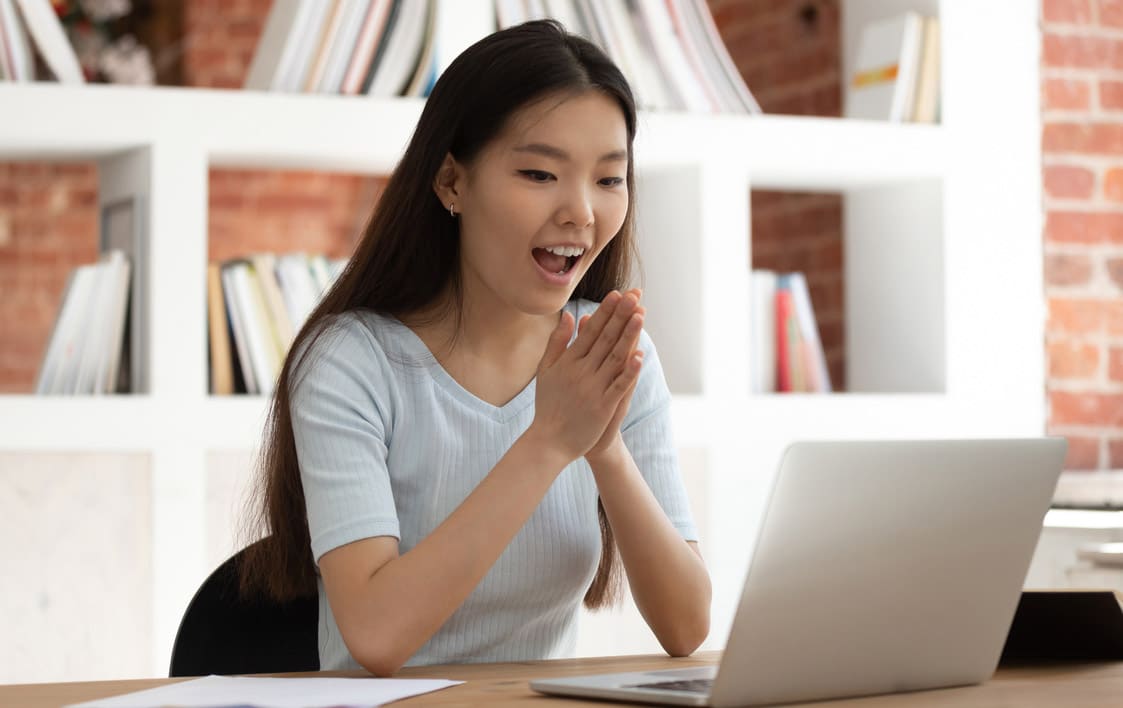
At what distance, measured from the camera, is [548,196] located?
154 cm

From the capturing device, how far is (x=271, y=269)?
2545mm

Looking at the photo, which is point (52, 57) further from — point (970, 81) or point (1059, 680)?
point (1059, 680)

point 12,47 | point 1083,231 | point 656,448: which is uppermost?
point 12,47

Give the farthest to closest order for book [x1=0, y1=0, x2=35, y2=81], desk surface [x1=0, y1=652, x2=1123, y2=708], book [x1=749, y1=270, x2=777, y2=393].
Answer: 1. book [x1=749, y1=270, x2=777, y2=393]
2. book [x1=0, y1=0, x2=35, y2=81]
3. desk surface [x1=0, y1=652, x2=1123, y2=708]

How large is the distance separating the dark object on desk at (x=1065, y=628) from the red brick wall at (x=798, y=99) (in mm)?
1940

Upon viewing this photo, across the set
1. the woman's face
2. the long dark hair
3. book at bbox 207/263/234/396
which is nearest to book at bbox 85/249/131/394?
book at bbox 207/263/234/396

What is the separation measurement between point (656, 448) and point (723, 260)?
1.04 m

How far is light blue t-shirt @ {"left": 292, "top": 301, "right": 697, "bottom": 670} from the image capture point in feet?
5.12

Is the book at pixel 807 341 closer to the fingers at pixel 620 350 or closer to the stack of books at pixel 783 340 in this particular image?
the stack of books at pixel 783 340

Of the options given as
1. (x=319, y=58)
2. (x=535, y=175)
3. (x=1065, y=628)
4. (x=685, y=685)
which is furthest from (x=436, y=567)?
(x=319, y=58)

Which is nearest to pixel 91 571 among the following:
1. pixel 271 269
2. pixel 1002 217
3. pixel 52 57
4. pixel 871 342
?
pixel 271 269

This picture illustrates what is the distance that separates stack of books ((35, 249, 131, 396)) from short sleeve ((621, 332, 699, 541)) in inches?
42.2

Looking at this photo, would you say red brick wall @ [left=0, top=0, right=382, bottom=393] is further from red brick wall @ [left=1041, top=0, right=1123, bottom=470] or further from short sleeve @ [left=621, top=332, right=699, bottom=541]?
short sleeve @ [left=621, top=332, right=699, bottom=541]

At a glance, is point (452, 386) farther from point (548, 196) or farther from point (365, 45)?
point (365, 45)
